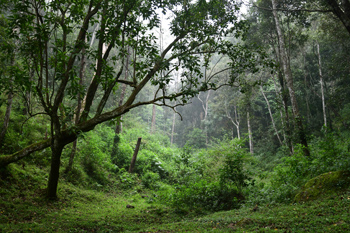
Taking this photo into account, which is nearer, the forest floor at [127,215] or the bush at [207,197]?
the forest floor at [127,215]

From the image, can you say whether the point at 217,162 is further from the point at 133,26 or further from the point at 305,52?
the point at 305,52

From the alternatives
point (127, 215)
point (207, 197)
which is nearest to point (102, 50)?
point (127, 215)

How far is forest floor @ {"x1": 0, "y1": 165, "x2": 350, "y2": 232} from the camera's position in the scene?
13.3 feet

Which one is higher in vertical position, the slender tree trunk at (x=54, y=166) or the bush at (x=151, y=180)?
the slender tree trunk at (x=54, y=166)

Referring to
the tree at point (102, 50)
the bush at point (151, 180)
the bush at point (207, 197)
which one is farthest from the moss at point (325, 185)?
the bush at point (151, 180)

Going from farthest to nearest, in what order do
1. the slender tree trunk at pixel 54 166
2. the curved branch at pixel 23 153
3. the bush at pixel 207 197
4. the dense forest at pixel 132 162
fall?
1. the bush at pixel 207 197
2. the curved branch at pixel 23 153
3. the slender tree trunk at pixel 54 166
4. the dense forest at pixel 132 162

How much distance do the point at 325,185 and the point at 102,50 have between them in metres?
7.08

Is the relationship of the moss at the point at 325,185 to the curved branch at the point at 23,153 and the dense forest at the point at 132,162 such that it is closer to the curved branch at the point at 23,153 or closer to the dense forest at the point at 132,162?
the dense forest at the point at 132,162

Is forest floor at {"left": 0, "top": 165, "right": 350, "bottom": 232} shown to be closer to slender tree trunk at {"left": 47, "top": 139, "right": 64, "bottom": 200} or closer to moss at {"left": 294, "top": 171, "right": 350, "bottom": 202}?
slender tree trunk at {"left": 47, "top": 139, "right": 64, "bottom": 200}

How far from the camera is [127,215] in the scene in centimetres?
667

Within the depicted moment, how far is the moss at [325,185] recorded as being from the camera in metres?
5.29

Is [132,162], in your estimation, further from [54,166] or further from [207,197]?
[54,166]

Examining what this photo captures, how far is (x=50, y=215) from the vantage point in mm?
5285

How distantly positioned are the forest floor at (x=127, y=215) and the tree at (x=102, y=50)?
0.69 meters
